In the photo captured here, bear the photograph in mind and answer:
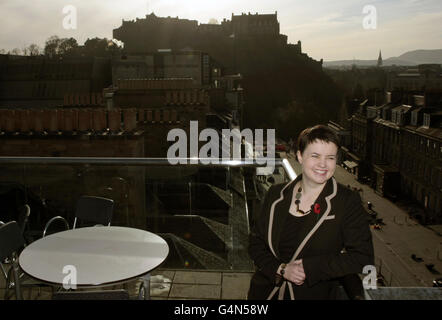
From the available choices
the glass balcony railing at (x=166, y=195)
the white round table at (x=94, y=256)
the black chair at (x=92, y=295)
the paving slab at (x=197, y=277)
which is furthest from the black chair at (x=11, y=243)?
the glass balcony railing at (x=166, y=195)

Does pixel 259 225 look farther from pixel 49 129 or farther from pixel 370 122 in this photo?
pixel 370 122

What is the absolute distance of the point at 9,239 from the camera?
330cm

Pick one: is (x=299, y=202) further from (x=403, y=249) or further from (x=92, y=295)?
(x=403, y=249)

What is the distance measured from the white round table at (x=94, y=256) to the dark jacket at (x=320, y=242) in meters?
0.89

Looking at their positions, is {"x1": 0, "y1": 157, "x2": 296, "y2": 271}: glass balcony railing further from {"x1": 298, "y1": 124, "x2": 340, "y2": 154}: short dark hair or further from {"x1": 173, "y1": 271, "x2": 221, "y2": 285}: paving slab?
{"x1": 298, "y1": 124, "x2": 340, "y2": 154}: short dark hair

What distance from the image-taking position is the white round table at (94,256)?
284 centimetres

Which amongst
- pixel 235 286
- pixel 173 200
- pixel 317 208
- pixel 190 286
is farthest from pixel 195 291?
pixel 317 208


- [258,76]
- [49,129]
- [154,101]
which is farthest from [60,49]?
[49,129]

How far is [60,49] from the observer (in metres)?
74.9

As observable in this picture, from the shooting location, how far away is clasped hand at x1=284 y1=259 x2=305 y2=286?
2.41m

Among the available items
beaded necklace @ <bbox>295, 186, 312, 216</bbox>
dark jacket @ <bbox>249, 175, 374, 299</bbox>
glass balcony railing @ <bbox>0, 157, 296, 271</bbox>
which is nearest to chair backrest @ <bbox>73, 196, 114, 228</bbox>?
glass balcony railing @ <bbox>0, 157, 296, 271</bbox>

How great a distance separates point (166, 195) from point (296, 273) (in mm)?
3497

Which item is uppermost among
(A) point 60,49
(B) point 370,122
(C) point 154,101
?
(A) point 60,49

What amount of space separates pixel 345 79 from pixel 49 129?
11003 cm
